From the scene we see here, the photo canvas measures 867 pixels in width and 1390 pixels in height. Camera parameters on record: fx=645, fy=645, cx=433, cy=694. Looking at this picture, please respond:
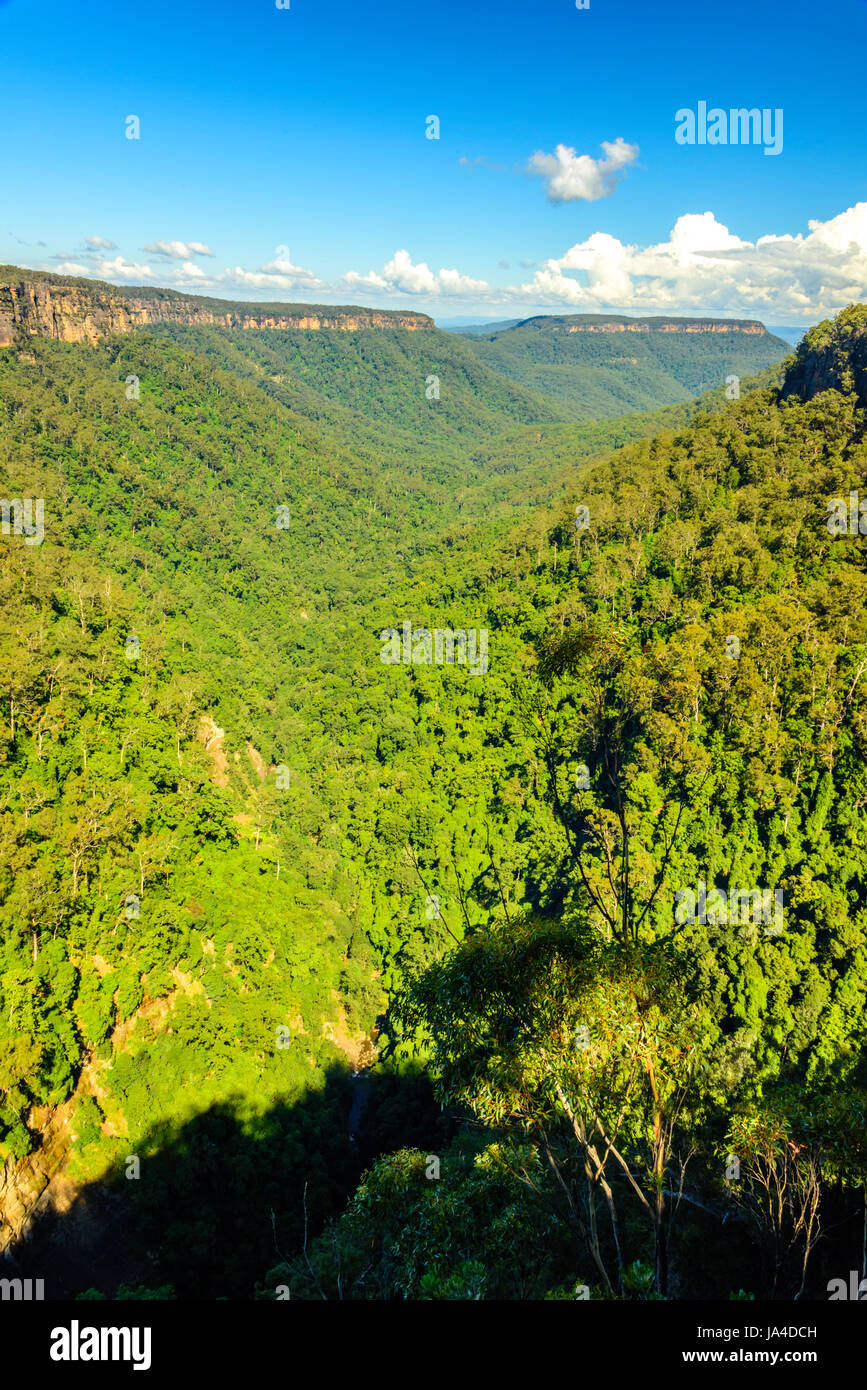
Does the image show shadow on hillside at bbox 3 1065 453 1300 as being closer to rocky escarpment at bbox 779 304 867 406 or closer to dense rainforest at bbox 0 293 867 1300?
dense rainforest at bbox 0 293 867 1300

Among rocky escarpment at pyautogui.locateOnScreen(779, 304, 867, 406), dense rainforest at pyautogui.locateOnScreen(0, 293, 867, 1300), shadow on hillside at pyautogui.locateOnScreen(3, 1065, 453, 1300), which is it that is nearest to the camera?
dense rainforest at pyautogui.locateOnScreen(0, 293, 867, 1300)

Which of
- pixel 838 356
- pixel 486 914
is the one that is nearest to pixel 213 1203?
pixel 486 914

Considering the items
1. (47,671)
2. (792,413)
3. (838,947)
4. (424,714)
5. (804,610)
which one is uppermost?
(792,413)

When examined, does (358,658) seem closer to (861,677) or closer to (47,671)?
(47,671)

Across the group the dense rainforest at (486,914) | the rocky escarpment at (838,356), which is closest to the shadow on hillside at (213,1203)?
the dense rainforest at (486,914)

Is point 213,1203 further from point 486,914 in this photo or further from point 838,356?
point 838,356

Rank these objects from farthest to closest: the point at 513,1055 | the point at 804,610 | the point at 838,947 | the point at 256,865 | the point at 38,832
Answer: the point at 256,865
the point at 804,610
the point at 38,832
the point at 838,947
the point at 513,1055

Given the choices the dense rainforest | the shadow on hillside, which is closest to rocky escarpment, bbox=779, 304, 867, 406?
the dense rainforest
